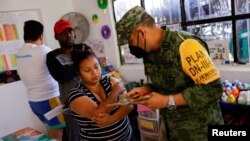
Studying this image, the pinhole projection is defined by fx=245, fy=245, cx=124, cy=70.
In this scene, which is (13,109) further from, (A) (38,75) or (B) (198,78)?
(B) (198,78)

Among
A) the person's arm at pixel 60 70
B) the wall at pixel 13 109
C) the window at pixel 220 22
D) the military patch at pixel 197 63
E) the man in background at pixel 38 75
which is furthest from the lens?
the wall at pixel 13 109

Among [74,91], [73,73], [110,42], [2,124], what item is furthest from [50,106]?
[110,42]

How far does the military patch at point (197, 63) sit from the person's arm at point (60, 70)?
108 centimetres

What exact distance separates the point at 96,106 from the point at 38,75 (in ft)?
3.25

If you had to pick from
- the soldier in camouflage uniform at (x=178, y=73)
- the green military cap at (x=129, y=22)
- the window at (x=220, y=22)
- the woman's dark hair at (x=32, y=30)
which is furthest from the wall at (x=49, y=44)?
the green military cap at (x=129, y=22)

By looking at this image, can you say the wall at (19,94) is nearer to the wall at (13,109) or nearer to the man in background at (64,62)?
the wall at (13,109)

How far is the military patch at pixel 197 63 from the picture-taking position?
1019 millimetres

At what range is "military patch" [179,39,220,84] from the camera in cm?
102

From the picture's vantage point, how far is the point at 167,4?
2.91m

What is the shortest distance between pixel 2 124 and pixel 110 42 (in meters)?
1.74

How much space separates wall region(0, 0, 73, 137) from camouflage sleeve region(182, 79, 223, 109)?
2678 millimetres

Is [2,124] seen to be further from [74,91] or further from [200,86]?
[200,86]

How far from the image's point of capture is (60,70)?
189 cm

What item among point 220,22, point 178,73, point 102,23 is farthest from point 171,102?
point 102,23
